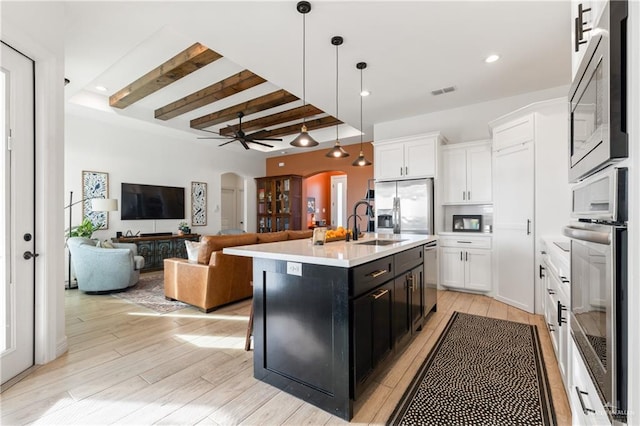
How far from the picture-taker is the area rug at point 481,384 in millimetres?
1750

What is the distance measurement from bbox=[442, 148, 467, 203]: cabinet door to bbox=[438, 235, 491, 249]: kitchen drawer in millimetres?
623

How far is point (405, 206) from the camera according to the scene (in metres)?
4.89

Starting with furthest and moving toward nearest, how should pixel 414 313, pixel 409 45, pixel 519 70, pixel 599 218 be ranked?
pixel 519 70, pixel 409 45, pixel 414 313, pixel 599 218

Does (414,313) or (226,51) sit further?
(226,51)

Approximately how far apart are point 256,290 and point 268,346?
394 millimetres

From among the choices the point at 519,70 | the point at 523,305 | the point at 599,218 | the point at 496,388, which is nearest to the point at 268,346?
the point at 496,388

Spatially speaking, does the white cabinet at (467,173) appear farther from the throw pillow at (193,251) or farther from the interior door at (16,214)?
the interior door at (16,214)

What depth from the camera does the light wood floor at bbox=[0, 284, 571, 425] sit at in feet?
5.75

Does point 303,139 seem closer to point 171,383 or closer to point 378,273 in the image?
point 378,273

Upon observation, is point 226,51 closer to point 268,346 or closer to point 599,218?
point 268,346

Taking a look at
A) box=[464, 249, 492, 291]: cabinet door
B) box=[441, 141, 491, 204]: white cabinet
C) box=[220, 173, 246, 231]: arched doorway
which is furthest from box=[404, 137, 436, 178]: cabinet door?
box=[220, 173, 246, 231]: arched doorway

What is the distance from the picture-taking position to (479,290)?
4.36m

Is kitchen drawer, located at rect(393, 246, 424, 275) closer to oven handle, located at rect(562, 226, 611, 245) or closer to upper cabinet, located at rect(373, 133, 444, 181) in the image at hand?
oven handle, located at rect(562, 226, 611, 245)

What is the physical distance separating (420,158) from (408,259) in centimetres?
265
